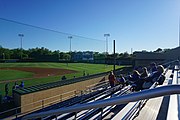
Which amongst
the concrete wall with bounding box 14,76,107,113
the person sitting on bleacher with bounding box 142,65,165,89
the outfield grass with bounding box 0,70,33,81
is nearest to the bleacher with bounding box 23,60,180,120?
the person sitting on bleacher with bounding box 142,65,165,89

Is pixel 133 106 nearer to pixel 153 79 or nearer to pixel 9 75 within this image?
pixel 153 79

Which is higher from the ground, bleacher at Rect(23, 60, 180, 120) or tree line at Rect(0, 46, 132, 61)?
tree line at Rect(0, 46, 132, 61)

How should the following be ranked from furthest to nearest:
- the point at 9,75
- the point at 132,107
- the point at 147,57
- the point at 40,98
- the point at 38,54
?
the point at 147,57 → the point at 9,75 → the point at 38,54 → the point at 40,98 → the point at 132,107

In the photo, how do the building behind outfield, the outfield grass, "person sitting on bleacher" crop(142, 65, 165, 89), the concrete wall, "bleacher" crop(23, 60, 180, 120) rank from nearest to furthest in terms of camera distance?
"bleacher" crop(23, 60, 180, 120), "person sitting on bleacher" crop(142, 65, 165, 89), the concrete wall, the outfield grass, the building behind outfield

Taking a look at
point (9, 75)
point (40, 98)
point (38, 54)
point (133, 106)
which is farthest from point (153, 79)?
point (9, 75)

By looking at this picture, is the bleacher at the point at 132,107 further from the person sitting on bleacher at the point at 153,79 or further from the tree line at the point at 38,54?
the tree line at the point at 38,54

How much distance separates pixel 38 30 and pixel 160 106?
14.2 metres

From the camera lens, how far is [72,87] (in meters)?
13.4

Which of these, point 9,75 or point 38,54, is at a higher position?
point 38,54

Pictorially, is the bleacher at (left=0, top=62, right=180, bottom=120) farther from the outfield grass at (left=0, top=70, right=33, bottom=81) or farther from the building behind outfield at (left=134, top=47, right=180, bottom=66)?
the building behind outfield at (left=134, top=47, right=180, bottom=66)

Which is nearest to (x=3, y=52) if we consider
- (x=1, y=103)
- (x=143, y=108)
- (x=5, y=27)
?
(x=5, y=27)

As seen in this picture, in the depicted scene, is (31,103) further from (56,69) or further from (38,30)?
(56,69)

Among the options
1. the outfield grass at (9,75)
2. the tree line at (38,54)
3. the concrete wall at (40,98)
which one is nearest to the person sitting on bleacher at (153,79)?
the concrete wall at (40,98)

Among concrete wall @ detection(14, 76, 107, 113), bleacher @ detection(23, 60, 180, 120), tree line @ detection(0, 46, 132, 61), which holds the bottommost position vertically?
concrete wall @ detection(14, 76, 107, 113)
